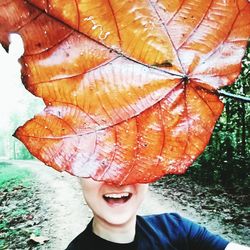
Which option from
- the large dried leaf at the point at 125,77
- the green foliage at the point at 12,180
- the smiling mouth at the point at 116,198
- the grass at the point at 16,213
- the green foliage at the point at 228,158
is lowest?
the green foliage at the point at 12,180

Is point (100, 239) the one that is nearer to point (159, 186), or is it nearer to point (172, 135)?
point (172, 135)

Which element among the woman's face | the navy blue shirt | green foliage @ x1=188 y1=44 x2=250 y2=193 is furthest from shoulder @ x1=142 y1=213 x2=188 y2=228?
green foliage @ x1=188 y1=44 x2=250 y2=193

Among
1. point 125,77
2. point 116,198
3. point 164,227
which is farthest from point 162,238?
point 125,77

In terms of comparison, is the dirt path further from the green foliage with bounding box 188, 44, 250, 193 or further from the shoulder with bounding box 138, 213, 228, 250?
the shoulder with bounding box 138, 213, 228, 250

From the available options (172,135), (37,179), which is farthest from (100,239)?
(37,179)

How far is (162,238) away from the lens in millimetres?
956

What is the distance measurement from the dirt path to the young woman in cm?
234

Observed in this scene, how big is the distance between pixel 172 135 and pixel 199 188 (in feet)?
14.6

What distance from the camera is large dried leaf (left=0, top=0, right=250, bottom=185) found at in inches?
13.4

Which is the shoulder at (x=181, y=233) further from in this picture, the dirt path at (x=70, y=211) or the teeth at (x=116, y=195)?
the dirt path at (x=70, y=211)

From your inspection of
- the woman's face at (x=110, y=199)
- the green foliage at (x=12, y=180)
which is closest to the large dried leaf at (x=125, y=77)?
the woman's face at (x=110, y=199)

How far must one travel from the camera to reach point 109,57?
1.20ft

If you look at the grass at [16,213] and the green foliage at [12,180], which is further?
the green foliage at [12,180]

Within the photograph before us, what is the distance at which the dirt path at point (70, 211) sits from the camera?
358 cm
